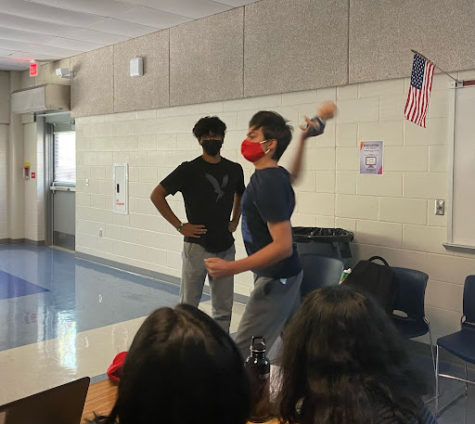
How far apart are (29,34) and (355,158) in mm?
4491

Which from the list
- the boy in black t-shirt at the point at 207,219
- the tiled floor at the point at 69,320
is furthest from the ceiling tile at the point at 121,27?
the boy in black t-shirt at the point at 207,219

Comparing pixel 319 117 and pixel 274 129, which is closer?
pixel 274 129

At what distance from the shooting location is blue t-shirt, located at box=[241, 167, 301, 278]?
8.08 feet

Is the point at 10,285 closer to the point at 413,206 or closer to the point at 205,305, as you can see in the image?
the point at 205,305

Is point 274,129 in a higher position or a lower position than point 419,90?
lower

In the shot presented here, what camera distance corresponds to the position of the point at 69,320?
5012mm

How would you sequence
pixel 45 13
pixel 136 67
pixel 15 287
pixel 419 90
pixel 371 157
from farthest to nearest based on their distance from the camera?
pixel 136 67 < pixel 15 287 < pixel 45 13 < pixel 371 157 < pixel 419 90

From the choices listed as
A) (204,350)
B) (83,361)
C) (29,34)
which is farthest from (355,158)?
(29,34)

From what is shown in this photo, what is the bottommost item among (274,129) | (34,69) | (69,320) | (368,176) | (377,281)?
(69,320)

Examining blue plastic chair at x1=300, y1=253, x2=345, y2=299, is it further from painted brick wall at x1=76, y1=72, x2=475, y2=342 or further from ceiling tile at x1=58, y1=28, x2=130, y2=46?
ceiling tile at x1=58, y1=28, x2=130, y2=46

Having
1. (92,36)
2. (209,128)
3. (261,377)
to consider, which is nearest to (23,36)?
(92,36)

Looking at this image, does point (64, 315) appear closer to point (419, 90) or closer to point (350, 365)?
point (419, 90)

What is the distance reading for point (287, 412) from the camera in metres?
1.30

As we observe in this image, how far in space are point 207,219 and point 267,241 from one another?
967mm
